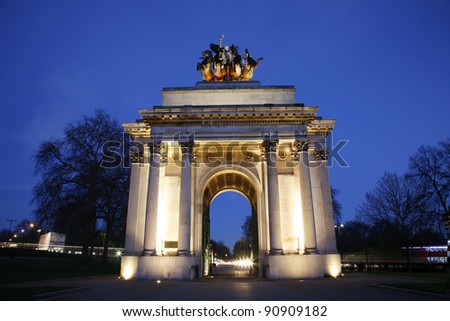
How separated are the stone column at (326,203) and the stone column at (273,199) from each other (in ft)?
16.2

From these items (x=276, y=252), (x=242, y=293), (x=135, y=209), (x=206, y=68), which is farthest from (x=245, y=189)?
(x=242, y=293)

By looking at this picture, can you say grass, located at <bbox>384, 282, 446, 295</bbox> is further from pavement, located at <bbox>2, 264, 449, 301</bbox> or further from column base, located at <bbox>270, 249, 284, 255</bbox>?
column base, located at <bbox>270, 249, 284, 255</bbox>

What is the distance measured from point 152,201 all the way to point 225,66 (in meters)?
14.8

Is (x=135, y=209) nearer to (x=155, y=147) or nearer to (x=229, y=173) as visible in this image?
(x=155, y=147)

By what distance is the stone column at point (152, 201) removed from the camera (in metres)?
24.0

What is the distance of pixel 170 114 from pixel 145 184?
631 cm

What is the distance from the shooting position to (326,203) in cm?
2717

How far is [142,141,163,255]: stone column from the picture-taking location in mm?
23984

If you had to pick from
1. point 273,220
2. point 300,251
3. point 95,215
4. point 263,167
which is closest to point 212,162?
point 263,167

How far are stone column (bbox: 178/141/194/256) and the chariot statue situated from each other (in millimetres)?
9234

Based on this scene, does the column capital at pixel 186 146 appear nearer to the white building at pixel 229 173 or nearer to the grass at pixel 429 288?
the white building at pixel 229 173

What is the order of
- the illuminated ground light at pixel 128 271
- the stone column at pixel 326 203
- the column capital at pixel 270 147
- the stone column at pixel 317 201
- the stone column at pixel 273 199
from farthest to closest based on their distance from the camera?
the stone column at pixel 326 203 → the stone column at pixel 317 201 → the column capital at pixel 270 147 → the illuminated ground light at pixel 128 271 → the stone column at pixel 273 199

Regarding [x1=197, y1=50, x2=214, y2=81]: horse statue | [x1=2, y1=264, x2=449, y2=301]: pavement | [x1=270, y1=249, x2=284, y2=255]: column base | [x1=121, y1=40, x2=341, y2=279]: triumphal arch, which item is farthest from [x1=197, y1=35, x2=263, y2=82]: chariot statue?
[x1=2, y1=264, x2=449, y2=301]: pavement

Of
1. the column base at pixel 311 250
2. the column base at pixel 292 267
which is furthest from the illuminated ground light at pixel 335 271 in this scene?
the column base at pixel 311 250
